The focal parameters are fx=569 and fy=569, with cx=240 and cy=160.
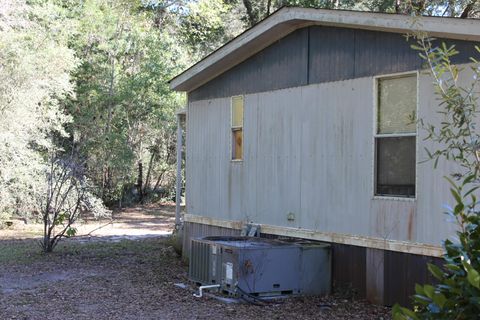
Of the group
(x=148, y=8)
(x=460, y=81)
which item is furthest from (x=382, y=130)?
(x=148, y=8)

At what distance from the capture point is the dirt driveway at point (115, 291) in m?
6.93

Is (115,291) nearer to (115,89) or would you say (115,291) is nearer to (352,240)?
(352,240)

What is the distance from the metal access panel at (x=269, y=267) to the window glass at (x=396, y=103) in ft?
6.41

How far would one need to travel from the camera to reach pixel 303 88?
8484mm

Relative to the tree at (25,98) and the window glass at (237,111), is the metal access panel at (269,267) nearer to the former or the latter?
the window glass at (237,111)

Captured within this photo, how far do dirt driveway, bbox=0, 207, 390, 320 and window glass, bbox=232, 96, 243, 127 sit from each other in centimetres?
274

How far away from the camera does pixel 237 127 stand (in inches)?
387

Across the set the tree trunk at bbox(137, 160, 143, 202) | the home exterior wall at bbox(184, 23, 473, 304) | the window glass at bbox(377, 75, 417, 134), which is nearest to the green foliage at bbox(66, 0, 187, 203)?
the tree trunk at bbox(137, 160, 143, 202)

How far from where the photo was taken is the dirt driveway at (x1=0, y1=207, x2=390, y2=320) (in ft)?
22.7

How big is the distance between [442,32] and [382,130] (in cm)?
145

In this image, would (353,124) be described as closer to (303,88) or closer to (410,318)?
(303,88)

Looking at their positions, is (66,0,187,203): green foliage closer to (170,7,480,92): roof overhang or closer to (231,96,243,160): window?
(170,7,480,92): roof overhang

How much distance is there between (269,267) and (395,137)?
238cm

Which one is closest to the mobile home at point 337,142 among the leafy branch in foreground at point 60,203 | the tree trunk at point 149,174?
the leafy branch in foreground at point 60,203
